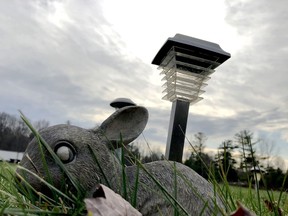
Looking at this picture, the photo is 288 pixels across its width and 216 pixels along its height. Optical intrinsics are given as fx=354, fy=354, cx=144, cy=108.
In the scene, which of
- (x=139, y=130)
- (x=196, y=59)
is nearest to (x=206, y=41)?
(x=196, y=59)

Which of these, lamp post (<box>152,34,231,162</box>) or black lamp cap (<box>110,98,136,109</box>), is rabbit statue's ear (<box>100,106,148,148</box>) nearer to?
lamp post (<box>152,34,231,162</box>)

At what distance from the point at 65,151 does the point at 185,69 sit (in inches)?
149

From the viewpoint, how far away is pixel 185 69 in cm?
522

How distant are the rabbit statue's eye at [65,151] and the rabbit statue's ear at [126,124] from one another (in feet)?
0.75

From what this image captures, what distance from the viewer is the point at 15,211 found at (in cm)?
77

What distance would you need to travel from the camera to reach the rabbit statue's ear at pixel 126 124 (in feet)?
6.11

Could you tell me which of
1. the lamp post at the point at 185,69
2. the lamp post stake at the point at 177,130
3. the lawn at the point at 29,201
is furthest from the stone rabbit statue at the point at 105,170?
the lamp post at the point at 185,69

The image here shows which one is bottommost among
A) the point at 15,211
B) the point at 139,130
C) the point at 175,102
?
the point at 15,211

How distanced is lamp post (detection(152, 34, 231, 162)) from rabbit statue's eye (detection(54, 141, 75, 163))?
11.0 feet

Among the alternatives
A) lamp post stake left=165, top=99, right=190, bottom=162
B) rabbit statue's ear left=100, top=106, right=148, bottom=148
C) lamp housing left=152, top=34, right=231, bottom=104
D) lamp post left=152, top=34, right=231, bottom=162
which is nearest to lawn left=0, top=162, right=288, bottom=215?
rabbit statue's ear left=100, top=106, right=148, bottom=148

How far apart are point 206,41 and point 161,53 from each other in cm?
69

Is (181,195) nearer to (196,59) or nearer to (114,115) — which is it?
(114,115)

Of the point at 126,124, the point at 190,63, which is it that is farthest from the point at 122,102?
the point at 126,124

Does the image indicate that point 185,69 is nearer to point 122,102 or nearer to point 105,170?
point 122,102
